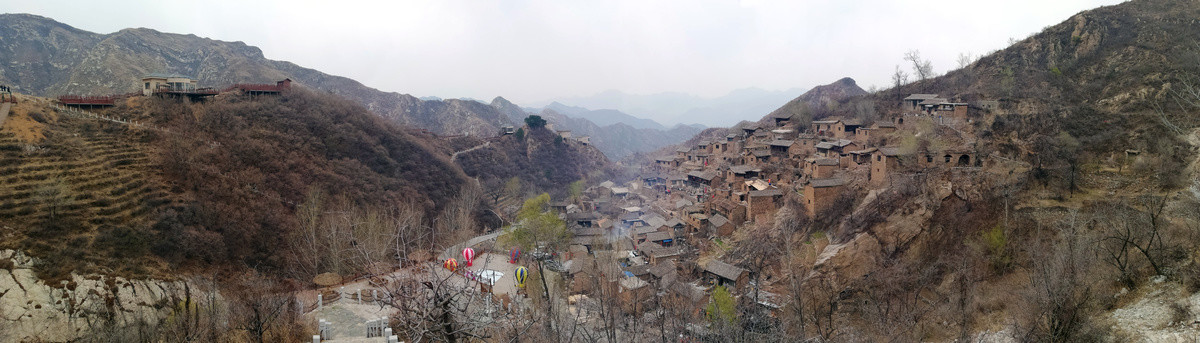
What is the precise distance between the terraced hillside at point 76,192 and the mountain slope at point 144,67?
42980mm

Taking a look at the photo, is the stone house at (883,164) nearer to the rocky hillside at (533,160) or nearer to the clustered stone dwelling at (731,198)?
the clustered stone dwelling at (731,198)

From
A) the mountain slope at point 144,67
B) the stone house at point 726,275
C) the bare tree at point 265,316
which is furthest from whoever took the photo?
the mountain slope at point 144,67

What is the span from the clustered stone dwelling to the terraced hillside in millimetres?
18580

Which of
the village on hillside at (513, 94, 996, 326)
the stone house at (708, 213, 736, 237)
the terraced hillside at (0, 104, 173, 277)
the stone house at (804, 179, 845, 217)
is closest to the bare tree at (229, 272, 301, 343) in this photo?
the terraced hillside at (0, 104, 173, 277)

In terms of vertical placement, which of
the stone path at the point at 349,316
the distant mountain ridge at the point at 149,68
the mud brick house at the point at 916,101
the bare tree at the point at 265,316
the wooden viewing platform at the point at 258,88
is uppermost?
the distant mountain ridge at the point at 149,68

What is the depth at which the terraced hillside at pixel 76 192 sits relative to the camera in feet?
60.0

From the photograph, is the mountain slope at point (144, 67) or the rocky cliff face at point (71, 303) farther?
the mountain slope at point (144, 67)

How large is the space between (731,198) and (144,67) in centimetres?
7909

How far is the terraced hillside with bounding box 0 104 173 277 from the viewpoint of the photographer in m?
18.3

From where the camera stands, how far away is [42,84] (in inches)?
2443

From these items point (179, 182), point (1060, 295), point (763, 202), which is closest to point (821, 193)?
point (763, 202)

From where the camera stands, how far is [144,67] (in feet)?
223

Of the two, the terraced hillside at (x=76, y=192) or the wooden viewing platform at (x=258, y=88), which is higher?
the wooden viewing platform at (x=258, y=88)

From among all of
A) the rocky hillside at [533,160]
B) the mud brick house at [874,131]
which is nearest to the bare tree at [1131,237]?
the mud brick house at [874,131]
